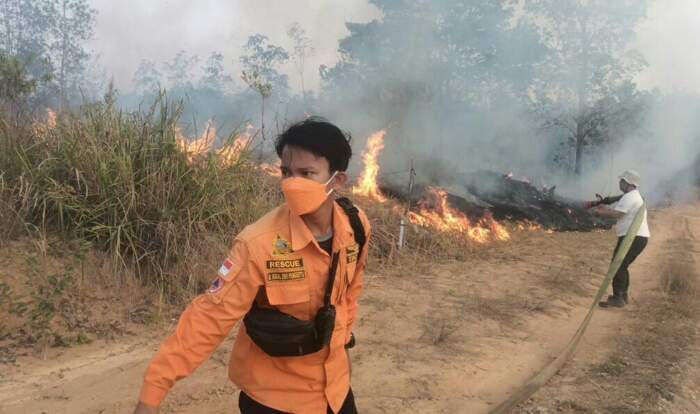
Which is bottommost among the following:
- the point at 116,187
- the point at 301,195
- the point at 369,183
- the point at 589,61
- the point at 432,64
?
the point at 369,183

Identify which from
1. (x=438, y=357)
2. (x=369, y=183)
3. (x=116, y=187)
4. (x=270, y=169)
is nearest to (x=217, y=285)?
(x=438, y=357)

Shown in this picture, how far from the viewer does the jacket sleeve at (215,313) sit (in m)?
1.49

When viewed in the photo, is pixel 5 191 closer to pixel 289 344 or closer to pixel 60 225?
pixel 60 225

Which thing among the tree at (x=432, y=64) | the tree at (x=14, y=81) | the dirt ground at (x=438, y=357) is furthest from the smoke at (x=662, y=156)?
the tree at (x=14, y=81)

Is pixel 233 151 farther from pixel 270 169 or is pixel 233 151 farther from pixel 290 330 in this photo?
pixel 290 330

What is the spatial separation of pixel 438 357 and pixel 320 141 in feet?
10.4

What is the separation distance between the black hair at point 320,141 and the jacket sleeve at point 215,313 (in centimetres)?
37

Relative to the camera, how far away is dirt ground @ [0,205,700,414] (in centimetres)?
357

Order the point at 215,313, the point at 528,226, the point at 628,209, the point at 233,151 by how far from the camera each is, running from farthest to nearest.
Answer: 1. the point at 528,226
2. the point at 628,209
3. the point at 233,151
4. the point at 215,313

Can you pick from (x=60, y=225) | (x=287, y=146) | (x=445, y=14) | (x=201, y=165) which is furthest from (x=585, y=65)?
(x=287, y=146)

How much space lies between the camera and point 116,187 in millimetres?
5043

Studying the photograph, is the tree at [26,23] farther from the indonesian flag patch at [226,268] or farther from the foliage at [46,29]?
the indonesian flag patch at [226,268]

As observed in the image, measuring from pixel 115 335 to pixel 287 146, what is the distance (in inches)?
137

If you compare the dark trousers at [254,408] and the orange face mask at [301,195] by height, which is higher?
the orange face mask at [301,195]
